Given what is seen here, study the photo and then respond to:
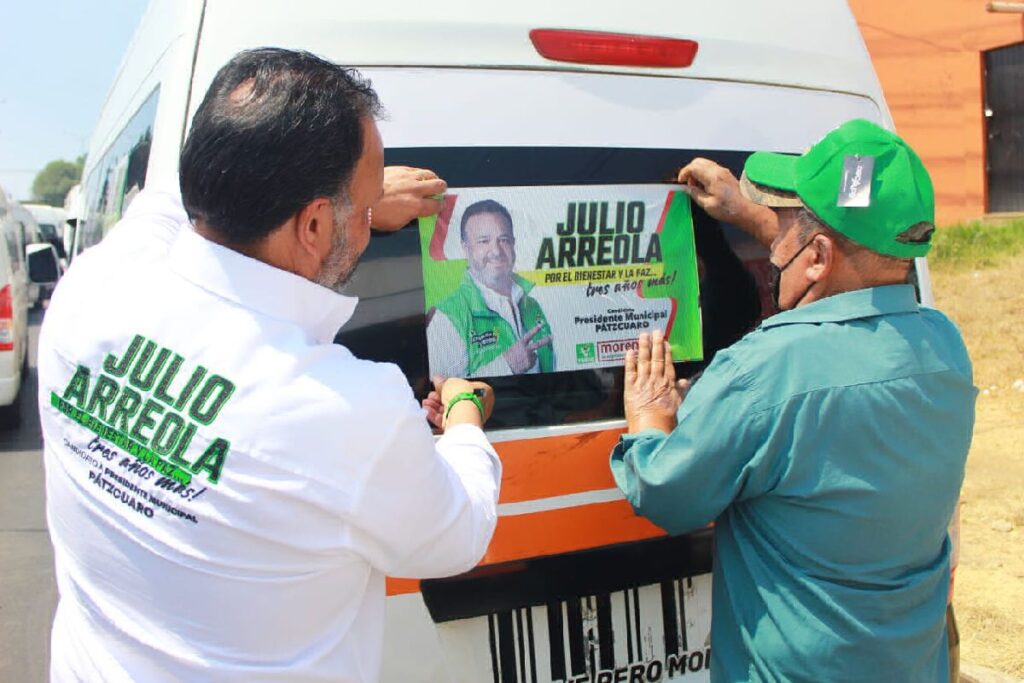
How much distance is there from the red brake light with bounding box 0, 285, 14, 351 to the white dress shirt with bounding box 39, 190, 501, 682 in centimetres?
766

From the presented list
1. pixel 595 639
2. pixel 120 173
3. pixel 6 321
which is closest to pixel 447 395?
pixel 595 639

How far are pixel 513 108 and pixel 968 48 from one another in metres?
12.1

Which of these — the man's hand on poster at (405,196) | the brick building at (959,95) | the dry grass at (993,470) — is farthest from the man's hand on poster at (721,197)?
the brick building at (959,95)

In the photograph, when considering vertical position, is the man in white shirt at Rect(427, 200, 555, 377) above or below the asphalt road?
above

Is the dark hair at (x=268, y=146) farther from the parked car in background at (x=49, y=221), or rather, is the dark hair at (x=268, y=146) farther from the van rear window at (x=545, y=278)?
the parked car in background at (x=49, y=221)

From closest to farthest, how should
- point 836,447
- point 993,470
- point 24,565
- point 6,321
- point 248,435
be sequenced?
point 248,435
point 836,447
point 24,565
point 993,470
point 6,321

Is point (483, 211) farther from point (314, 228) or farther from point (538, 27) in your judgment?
point (314, 228)

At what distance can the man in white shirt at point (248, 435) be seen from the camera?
4.13 feet

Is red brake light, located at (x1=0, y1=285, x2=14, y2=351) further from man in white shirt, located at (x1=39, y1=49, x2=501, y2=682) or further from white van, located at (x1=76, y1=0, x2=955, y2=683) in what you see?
man in white shirt, located at (x1=39, y1=49, x2=501, y2=682)

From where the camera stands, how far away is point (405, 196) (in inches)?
77.9

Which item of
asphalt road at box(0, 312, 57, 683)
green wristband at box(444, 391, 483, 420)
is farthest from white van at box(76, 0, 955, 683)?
asphalt road at box(0, 312, 57, 683)

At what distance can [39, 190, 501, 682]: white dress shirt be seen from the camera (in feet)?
4.12

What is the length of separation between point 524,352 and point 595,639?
2.20 feet

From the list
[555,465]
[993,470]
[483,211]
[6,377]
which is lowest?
[993,470]
